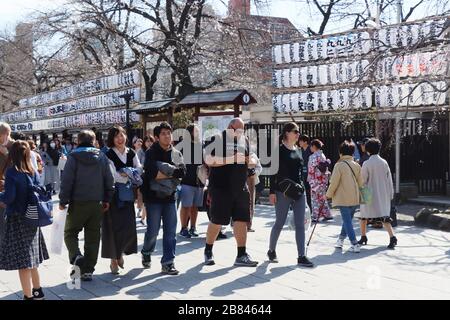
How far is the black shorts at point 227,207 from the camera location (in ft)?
23.8

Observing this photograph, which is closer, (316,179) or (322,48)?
(316,179)

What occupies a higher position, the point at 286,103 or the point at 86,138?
the point at 286,103

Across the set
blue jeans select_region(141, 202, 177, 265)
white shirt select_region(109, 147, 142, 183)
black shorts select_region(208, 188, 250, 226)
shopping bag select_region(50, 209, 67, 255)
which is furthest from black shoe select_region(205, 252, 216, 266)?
shopping bag select_region(50, 209, 67, 255)

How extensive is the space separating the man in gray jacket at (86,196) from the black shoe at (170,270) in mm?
852

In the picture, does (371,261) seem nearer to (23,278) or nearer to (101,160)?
(101,160)

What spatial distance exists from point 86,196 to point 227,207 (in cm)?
180

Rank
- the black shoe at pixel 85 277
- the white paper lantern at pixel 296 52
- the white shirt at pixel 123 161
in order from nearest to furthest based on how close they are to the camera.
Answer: the black shoe at pixel 85 277 → the white shirt at pixel 123 161 → the white paper lantern at pixel 296 52

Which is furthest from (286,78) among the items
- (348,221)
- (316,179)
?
(348,221)

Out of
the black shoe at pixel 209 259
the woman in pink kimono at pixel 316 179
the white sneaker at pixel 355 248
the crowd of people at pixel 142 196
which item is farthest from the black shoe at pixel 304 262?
the woman in pink kimono at pixel 316 179

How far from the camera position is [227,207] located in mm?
7250

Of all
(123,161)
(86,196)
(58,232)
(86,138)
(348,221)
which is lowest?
(348,221)

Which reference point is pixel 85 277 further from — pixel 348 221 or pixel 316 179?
pixel 316 179

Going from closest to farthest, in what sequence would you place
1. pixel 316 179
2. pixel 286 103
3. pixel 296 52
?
pixel 316 179 → pixel 296 52 → pixel 286 103

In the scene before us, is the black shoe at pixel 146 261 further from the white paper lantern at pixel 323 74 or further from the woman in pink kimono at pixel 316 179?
the white paper lantern at pixel 323 74
